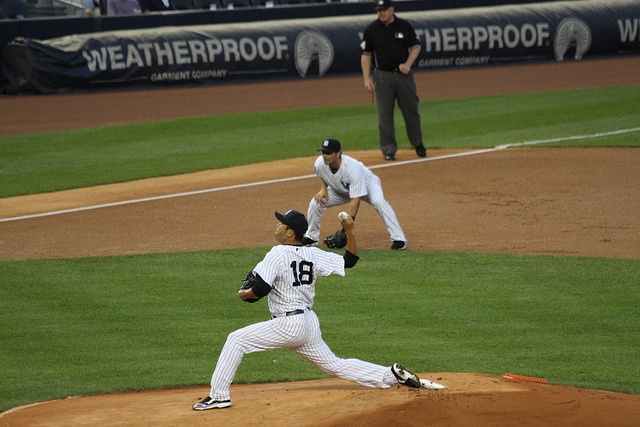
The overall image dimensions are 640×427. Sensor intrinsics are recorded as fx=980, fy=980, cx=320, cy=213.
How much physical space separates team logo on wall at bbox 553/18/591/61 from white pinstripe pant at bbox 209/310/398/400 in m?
20.3

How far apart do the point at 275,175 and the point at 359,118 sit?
533 cm

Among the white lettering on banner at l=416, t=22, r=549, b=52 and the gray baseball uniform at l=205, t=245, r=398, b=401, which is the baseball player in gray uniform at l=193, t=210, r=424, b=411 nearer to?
the gray baseball uniform at l=205, t=245, r=398, b=401

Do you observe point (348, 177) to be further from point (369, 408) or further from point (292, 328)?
point (369, 408)

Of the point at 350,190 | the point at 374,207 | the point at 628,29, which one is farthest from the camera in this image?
the point at 628,29

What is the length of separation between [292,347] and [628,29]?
71.2ft

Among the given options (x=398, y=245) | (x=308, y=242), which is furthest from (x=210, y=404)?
(x=398, y=245)

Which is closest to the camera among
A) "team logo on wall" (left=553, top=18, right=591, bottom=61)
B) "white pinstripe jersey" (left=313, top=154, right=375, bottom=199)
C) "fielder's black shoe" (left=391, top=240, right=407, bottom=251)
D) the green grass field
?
the green grass field

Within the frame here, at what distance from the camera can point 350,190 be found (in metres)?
9.76

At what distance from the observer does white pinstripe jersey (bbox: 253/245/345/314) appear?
601cm

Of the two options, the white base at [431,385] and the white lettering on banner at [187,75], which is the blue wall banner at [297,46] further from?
the white base at [431,385]

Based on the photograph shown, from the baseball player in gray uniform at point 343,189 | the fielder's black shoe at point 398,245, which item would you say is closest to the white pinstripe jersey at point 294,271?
the baseball player in gray uniform at point 343,189

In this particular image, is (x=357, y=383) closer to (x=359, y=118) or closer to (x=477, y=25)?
(x=359, y=118)

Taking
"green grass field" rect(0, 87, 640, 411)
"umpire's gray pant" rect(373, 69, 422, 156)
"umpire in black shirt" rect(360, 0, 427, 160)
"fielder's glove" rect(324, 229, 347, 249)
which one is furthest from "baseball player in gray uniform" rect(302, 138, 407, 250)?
"umpire's gray pant" rect(373, 69, 422, 156)

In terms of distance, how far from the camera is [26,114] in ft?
64.0
